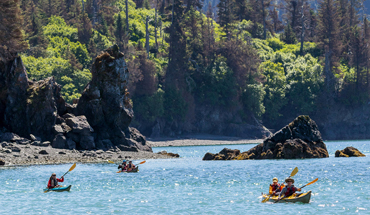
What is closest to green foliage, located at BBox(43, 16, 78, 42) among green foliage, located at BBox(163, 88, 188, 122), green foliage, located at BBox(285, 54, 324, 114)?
green foliage, located at BBox(163, 88, 188, 122)

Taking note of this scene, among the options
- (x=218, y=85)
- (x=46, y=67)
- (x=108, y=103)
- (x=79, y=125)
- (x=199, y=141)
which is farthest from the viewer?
(x=218, y=85)

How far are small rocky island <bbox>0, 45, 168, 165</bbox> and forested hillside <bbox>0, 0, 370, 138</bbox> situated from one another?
34324 mm

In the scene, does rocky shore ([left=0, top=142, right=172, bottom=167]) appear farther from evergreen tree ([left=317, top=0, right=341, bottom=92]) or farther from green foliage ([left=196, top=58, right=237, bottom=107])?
evergreen tree ([left=317, top=0, right=341, bottom=92])

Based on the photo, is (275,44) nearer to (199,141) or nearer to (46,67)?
(199,141)

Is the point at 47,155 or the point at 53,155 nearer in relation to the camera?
the point at 47,155

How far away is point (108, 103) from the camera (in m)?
63.7

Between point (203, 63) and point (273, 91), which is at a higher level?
point (203, 63)

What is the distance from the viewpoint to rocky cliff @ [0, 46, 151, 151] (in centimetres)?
5609

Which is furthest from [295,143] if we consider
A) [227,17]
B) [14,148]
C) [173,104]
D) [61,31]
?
[227,17]

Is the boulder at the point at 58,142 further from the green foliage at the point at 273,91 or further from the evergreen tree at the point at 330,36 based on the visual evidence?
the evergreen tree at the point at 330,36

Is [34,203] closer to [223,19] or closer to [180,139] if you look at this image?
[180,139]

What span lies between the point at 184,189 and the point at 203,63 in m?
86.6

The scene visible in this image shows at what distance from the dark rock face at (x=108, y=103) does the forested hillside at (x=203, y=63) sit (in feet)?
111

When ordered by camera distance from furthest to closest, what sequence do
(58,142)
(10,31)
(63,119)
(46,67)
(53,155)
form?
1. (46,67)
2. (10,31)
3. (63,119)
4. (58,142)
5. (53,155)
